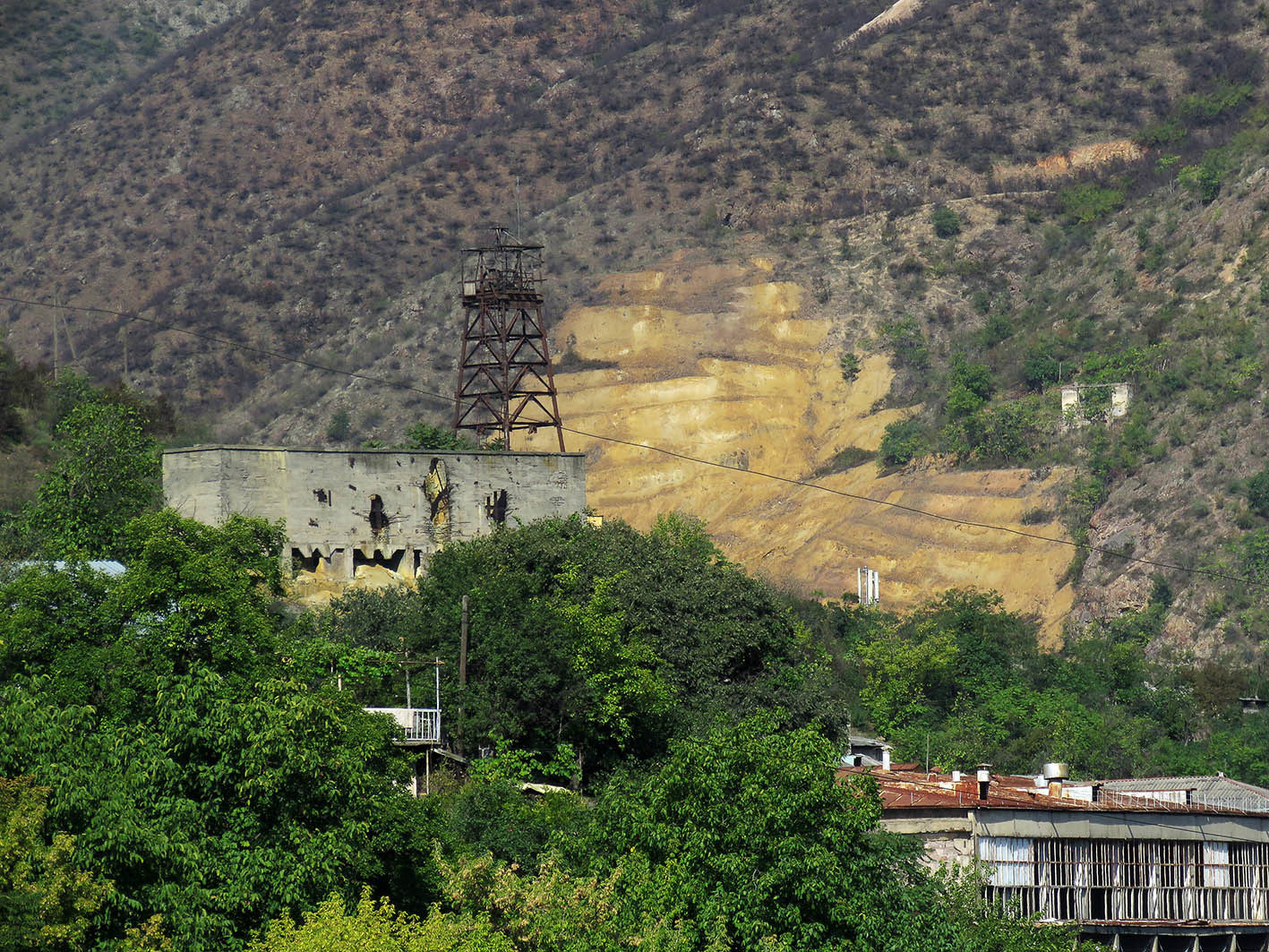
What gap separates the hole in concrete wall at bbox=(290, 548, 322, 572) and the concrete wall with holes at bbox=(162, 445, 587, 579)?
0.11ft

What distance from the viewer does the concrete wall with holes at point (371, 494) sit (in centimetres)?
5484

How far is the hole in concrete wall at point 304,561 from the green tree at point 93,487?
3863 mm

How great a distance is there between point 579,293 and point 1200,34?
4370cm

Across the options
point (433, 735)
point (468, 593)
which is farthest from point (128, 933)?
point (468, 593)

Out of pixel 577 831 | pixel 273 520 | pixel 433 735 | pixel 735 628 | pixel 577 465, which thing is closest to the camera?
pixel 577 831

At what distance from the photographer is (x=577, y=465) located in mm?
59375

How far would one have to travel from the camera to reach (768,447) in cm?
10594

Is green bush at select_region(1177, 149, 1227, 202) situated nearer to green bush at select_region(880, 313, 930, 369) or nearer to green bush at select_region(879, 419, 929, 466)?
green bush at select_region(880, 313, 930, 369)

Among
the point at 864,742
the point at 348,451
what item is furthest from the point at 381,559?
the point at 864,742

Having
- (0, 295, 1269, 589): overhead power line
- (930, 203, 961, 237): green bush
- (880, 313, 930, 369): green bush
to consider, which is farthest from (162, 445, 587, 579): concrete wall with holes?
(930, 203, 961, 237): green bush

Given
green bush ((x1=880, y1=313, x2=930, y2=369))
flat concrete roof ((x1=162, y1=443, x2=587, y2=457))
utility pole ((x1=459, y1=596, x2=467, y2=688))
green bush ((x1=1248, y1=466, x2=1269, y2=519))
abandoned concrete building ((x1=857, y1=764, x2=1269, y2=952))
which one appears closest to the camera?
abandoned concrete building ((x1=857, y1=764, x2=1269, y2=952))

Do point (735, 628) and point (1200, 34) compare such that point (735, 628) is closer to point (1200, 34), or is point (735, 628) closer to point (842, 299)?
point (842, 299)

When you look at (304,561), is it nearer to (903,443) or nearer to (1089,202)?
(903,443)

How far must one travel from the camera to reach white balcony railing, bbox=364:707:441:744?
39.6 m
